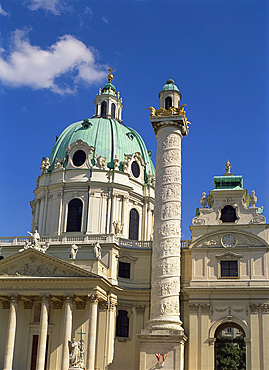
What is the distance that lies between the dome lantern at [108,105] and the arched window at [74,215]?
12244 mm

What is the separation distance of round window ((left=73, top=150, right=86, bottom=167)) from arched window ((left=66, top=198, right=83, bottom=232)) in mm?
4025

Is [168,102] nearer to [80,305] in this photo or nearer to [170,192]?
[170,192]

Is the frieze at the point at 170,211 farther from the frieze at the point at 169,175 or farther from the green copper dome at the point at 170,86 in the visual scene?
the green copper dome at the point at 170,86

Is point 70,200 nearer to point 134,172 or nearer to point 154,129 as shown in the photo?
point 134,172

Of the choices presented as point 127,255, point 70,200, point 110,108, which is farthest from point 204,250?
point 110,108

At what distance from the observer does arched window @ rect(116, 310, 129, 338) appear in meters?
50.8

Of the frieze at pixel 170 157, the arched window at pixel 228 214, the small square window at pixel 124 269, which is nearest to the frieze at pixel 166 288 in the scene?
the frieze at pixel 170 157

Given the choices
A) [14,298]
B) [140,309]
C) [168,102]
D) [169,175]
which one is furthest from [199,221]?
[14,298]

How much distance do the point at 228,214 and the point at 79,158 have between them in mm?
17219

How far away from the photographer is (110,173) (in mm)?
58688

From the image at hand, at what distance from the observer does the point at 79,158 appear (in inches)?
2351

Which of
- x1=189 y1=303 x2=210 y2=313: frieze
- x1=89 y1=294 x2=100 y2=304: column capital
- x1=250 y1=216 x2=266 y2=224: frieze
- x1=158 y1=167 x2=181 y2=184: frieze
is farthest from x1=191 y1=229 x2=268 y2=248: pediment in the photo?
x1=158 y1=167 x2=181 y2=184: frieze

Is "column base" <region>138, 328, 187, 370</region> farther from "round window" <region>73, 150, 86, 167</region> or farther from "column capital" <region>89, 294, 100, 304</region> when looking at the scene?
"round window" <region>73, 150, 86, 167</region>

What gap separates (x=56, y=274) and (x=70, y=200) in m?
11.9
